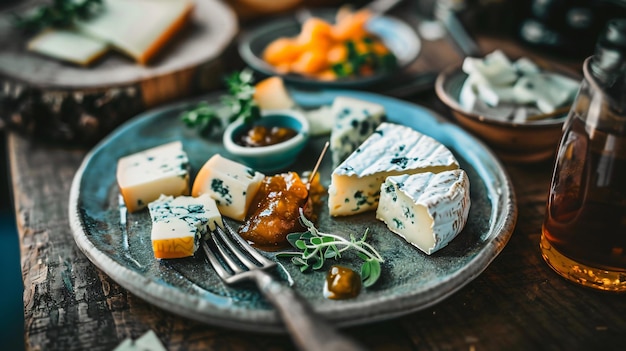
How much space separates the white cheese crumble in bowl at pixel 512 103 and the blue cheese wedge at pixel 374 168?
30 cm

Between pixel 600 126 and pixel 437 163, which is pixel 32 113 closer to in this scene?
pixel 437 163

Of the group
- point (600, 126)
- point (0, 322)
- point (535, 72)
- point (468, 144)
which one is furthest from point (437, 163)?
point (0, 322)

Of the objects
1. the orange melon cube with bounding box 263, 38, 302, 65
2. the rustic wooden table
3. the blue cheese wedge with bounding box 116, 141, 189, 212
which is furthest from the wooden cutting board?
the rustic wooden table

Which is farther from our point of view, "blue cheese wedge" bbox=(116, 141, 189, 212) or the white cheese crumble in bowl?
the white cheese crumble in bowl

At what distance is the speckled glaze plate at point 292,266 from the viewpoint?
120 cm

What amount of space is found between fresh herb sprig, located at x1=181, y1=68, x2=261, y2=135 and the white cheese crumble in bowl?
66 cm

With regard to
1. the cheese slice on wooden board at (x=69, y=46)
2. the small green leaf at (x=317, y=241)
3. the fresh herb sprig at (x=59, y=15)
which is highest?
the fresh herb sprig at (x=59, y=15)

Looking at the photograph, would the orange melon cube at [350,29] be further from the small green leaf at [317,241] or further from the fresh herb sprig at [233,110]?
the small green leaf at [317,241]

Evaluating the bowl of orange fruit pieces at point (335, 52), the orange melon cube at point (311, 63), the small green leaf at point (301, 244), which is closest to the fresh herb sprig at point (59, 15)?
the bowl of orange fruit pieces at point (335, 52)

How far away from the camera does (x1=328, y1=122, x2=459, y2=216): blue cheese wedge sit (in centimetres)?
154

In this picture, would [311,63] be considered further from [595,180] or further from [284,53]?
[595,180]

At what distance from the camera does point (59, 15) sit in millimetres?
2428

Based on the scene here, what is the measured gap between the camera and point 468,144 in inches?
71.0

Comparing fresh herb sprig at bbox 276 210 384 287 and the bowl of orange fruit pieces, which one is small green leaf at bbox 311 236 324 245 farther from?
the bowl of orange fruit pieces
